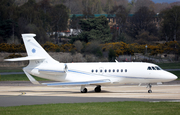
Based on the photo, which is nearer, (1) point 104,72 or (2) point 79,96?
(2) point 79,96

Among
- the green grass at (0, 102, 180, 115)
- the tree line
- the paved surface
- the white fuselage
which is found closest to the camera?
the green grass at (0, 102, 180, 115)

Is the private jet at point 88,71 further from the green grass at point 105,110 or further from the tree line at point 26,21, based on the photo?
the tree line at point 26,21

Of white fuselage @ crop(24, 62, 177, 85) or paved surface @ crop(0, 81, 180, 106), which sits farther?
white fuselage @ crop(24, 62, 177, 85)

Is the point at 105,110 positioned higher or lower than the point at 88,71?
lower

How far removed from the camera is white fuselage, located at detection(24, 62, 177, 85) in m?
26.2

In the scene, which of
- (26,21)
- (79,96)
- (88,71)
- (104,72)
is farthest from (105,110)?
(26,21)

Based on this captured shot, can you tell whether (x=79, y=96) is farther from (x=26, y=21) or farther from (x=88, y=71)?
(x=26, y=21)

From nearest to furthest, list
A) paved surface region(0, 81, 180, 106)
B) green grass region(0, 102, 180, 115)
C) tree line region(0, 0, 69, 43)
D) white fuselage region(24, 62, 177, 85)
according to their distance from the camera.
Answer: green grass region(0, 102, 180, 115) → paved surface region(0, 81, 180, 106) → white fuselage region(24, 62, 177, 85) → tree line region(0, 0, 69, 43)

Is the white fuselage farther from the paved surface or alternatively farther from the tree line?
the tree line

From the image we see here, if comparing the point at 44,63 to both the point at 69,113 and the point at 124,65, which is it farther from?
the point at 69,113

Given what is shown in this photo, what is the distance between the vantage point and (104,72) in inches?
1069

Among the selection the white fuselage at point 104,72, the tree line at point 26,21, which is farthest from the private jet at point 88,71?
the tree line at point 26,21

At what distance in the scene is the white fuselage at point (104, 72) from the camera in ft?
86.0

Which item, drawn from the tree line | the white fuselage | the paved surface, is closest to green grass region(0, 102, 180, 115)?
the paved surface
